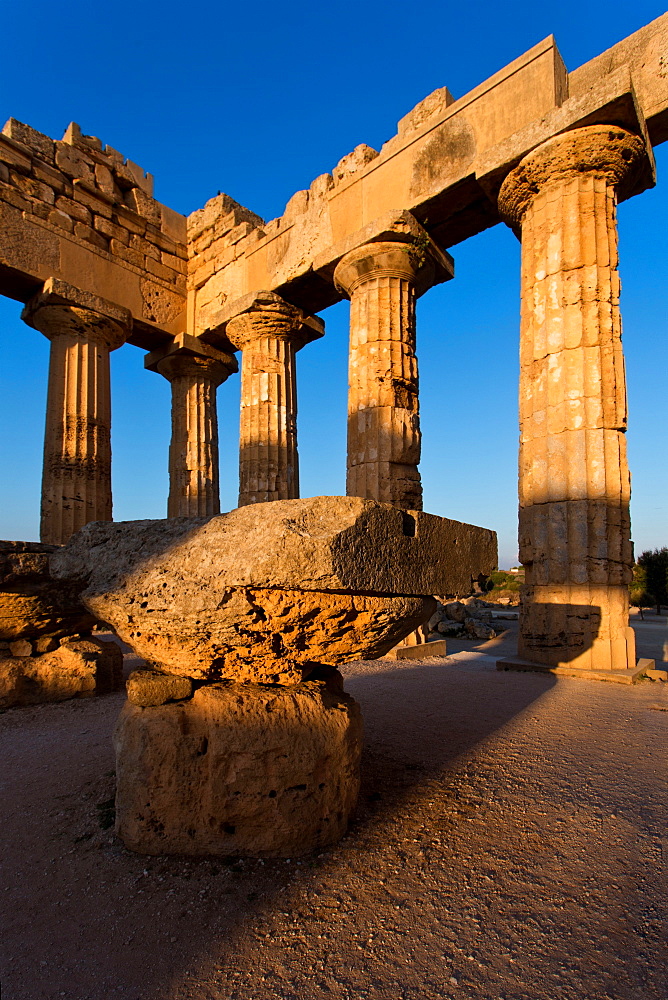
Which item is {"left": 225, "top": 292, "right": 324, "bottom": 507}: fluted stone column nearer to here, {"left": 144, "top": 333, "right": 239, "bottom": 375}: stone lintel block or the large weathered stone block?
{"left": 144, "top": 333, "right": 239, "bottom": 375}: stone lintel block

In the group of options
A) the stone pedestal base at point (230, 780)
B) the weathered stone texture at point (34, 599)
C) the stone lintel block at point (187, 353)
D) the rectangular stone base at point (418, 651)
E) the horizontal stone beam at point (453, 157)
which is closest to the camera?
the stone pedestal base at point (230, 780)

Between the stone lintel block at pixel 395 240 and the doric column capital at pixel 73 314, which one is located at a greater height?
the stone lintel block at pixel 395 240

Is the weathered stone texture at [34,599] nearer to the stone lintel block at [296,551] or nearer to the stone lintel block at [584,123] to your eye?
the stone lintel block at [296,551]

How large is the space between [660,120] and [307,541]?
692cm

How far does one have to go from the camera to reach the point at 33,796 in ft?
8.46

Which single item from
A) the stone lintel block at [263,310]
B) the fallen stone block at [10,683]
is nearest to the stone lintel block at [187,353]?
the stone lintel block at [263,310]

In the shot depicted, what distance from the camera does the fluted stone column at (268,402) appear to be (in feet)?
29.0

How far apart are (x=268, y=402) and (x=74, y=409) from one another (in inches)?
121

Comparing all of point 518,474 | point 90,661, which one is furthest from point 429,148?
point 90,661

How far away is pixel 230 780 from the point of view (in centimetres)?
204

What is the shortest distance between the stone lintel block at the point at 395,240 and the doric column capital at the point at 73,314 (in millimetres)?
3595

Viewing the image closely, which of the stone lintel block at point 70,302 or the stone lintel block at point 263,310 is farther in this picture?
the stone lintel block at point 263,310

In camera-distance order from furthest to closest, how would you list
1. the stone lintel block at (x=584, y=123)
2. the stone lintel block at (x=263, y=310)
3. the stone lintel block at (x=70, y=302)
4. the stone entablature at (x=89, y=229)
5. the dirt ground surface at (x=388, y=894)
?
the stone lintel block at (x=263, y=310) < the stone lintel block at (x=70, y=302) < the stone entablature at (x=89, y=229) < the stone lintel block at (x=584, y=123) < the dirt ground surface at (x=388, y=894)

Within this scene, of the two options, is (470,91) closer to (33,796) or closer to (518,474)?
(518,474)
